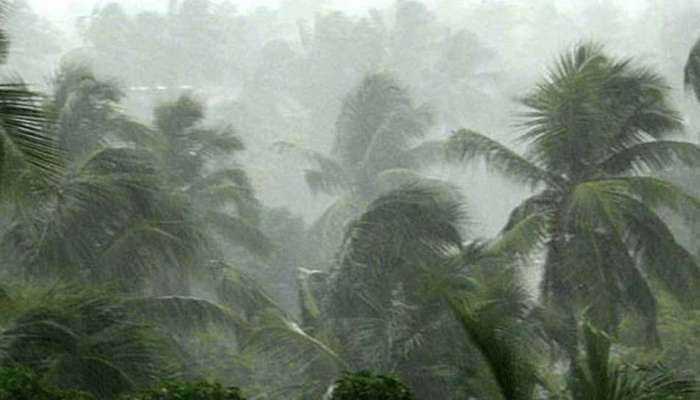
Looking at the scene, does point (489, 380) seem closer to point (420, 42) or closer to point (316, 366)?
point (316, 366)

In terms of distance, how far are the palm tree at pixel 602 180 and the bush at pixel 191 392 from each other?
687cm

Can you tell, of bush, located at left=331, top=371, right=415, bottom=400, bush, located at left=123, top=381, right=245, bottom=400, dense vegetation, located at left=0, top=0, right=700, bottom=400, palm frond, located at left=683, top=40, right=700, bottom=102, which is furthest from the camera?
palm frond, located at left=683, top=40, right=700, bottom=102

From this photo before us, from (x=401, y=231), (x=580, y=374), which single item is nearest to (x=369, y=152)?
(x=401, y=231)

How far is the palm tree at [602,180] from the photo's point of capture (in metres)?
13.1

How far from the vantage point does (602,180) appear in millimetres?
13039

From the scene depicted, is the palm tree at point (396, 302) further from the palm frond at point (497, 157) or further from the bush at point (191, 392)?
the bush at point (191, 392)

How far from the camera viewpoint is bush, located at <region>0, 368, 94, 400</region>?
22.6 feet

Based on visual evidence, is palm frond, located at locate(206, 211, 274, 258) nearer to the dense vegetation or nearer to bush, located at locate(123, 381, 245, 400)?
the dense vegetation

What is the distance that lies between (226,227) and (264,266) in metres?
6.46

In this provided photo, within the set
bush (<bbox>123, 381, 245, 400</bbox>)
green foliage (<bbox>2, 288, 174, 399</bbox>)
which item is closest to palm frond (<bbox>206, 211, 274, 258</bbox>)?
green foliage (<bbox>2, 288, 174, 399</bbox>)

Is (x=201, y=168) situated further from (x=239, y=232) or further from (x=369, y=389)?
(x=369, y=389)

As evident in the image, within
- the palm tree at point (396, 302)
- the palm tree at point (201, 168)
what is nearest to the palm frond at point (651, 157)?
the palm tree at point (396, 302)

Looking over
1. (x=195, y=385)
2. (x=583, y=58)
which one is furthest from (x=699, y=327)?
(x=195, y=385)

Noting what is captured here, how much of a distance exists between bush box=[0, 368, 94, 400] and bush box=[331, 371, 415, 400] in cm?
192
